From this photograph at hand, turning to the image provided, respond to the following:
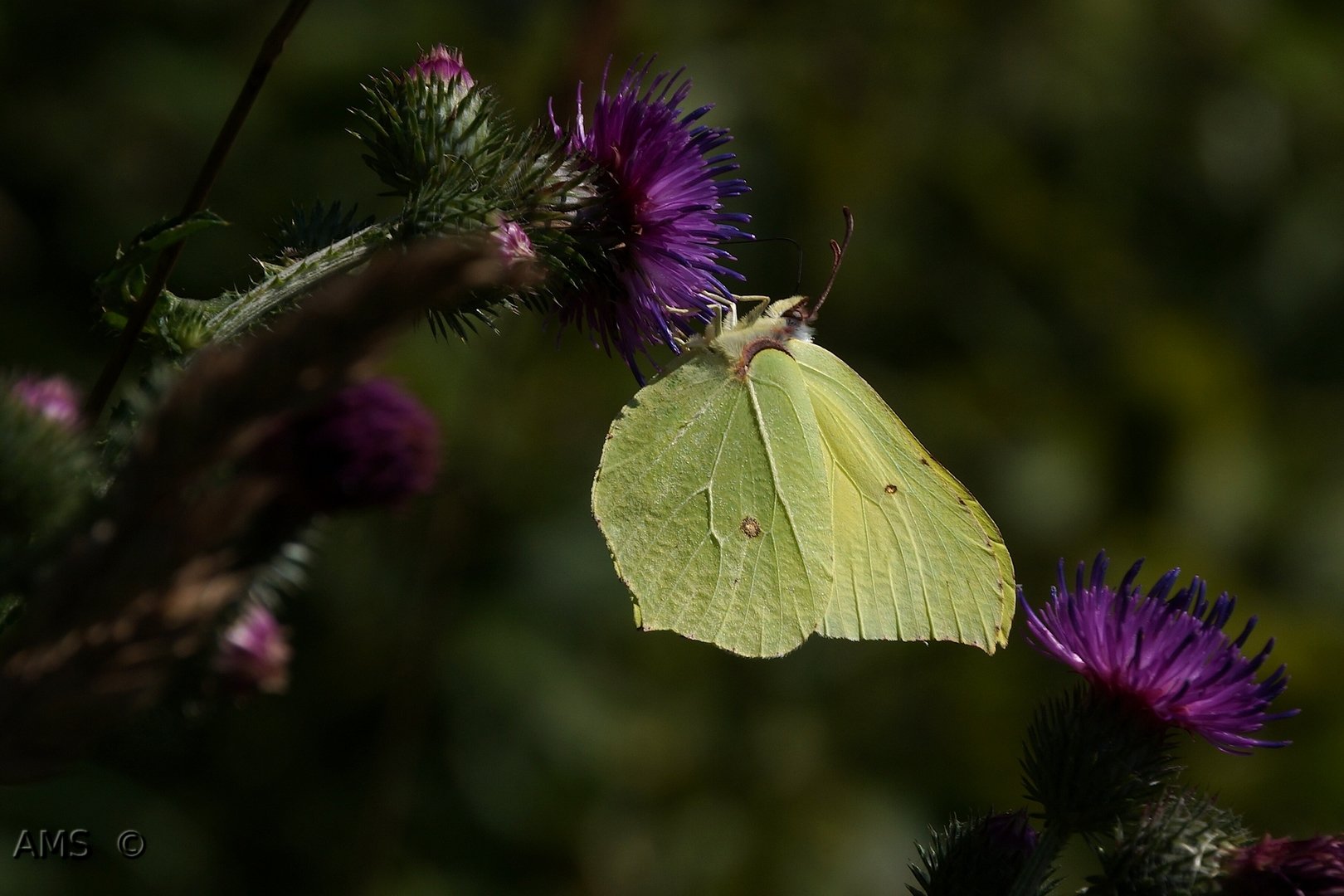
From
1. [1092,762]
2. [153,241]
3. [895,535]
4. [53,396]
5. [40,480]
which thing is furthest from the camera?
[895,535]

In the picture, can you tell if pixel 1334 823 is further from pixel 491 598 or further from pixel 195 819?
pixel 195 819

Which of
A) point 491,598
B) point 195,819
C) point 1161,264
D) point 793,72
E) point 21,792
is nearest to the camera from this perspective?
point 21,792

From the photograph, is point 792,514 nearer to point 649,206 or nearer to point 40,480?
point 649,206

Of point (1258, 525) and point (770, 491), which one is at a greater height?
point (770, 491)

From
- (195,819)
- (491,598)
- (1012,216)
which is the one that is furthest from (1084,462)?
(195,819)

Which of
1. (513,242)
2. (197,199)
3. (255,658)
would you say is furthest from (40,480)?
(255,658)

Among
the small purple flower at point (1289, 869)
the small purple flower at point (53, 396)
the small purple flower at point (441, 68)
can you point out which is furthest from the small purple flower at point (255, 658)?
the small purple flower at point (1289, 869)

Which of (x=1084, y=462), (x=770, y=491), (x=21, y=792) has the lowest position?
(x=21, y=792)
